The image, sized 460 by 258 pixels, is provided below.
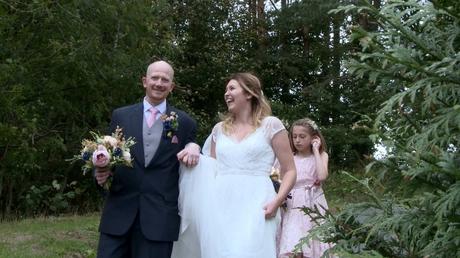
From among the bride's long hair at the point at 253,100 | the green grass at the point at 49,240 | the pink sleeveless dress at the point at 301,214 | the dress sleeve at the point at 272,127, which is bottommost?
the green grass at the point at 49,240

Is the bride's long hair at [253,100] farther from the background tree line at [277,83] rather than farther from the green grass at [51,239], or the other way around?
the green grass at [51,239]

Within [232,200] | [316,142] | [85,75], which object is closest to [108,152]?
[232,200]

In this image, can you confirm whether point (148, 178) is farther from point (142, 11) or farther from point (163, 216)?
point (142, 11)

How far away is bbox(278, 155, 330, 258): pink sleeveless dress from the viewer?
6055 mm

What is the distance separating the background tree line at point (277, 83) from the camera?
9.33 ft

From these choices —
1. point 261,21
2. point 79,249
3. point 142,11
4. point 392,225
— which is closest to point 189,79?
point 261,21

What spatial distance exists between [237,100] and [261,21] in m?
20.8

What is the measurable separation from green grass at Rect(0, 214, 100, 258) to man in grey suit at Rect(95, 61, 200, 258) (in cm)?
359

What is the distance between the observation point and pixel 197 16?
23438 millimetres

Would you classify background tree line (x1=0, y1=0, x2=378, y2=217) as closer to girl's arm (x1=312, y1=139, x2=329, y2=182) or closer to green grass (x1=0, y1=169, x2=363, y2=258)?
girl's arm (x1=312, y1=139, x2=329, y2=182)

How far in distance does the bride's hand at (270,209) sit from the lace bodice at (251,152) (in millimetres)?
274

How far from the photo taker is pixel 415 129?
3064mm

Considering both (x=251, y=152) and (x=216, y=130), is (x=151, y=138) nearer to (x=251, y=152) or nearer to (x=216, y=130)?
(x=216, y=130)

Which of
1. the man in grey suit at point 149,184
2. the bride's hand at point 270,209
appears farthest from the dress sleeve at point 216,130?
the bride's hand at point 270,209
